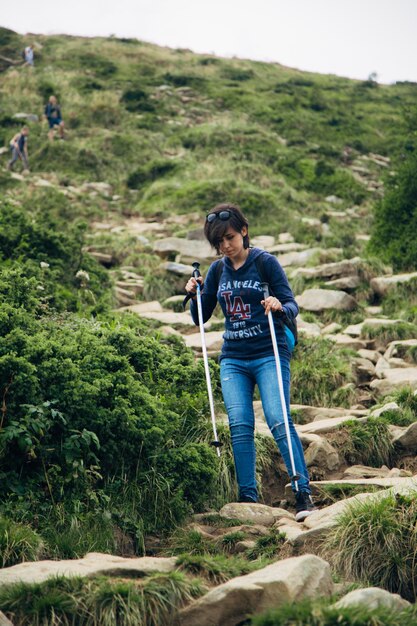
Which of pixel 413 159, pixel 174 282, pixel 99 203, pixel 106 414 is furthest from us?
pixel 99 203

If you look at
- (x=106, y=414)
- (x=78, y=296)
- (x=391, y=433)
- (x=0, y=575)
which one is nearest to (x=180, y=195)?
(x=78, y=296)

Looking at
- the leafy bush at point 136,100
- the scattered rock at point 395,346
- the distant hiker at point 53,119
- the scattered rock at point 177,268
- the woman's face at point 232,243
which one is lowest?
the scattered rock at point 395,346

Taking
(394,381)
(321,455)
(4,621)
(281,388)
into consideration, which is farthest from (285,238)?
(4,621)

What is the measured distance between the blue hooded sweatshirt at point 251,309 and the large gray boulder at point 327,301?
22.7ft

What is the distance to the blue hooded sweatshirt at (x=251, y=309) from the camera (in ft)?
19.5

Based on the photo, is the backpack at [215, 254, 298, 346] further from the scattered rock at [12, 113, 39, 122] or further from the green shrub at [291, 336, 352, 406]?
the scattered rock at [12, 113, 39, 122]

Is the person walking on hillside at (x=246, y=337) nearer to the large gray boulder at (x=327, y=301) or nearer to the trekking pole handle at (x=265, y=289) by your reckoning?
the trekking pole handle at (x=265, y=289)

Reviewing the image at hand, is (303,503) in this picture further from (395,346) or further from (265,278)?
(395,346)

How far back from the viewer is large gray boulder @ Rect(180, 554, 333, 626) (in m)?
3.90

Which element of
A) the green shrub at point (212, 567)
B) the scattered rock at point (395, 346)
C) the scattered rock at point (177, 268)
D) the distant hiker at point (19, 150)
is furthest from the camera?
the distant hiker at point (19, 150)

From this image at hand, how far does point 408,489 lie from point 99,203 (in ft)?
53.0

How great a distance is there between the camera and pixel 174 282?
14242 millimetres

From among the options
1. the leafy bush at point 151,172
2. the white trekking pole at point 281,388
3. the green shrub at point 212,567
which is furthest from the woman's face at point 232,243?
the leafy bush at point 151,172

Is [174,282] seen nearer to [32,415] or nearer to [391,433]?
→ [391,433]
